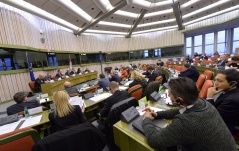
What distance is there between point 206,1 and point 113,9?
690cm

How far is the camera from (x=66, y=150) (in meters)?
1.10

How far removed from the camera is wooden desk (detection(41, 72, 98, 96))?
6273 mm

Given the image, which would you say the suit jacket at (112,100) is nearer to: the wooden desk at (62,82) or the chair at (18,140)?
the chair at (18,140)

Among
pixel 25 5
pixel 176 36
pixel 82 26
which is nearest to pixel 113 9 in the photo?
pixel 82 26

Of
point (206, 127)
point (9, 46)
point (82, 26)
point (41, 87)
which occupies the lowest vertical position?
point (41, 87)

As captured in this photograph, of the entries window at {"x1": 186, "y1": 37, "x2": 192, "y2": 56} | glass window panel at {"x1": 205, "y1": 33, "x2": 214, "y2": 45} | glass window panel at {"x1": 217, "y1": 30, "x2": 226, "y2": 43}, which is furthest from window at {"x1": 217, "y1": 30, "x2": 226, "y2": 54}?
window at {"x1": 186, "y1": 37, "x2": 192, "y2": 56}

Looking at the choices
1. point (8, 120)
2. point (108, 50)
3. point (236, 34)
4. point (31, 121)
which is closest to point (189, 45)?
point (236, 34)

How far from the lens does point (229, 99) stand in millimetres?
1348

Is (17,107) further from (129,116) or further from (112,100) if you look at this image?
(129,116)

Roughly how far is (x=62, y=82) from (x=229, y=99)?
827 centimetres

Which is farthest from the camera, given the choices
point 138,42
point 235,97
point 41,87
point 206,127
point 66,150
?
point 138,42

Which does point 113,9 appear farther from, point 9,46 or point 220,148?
point 220,148

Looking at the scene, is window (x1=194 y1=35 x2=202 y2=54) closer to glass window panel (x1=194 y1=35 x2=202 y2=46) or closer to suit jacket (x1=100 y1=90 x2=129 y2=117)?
glass window panel (x1=194 y1=35 x2=202 y2=46)

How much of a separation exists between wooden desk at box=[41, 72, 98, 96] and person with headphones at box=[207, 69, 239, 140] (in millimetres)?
6851
